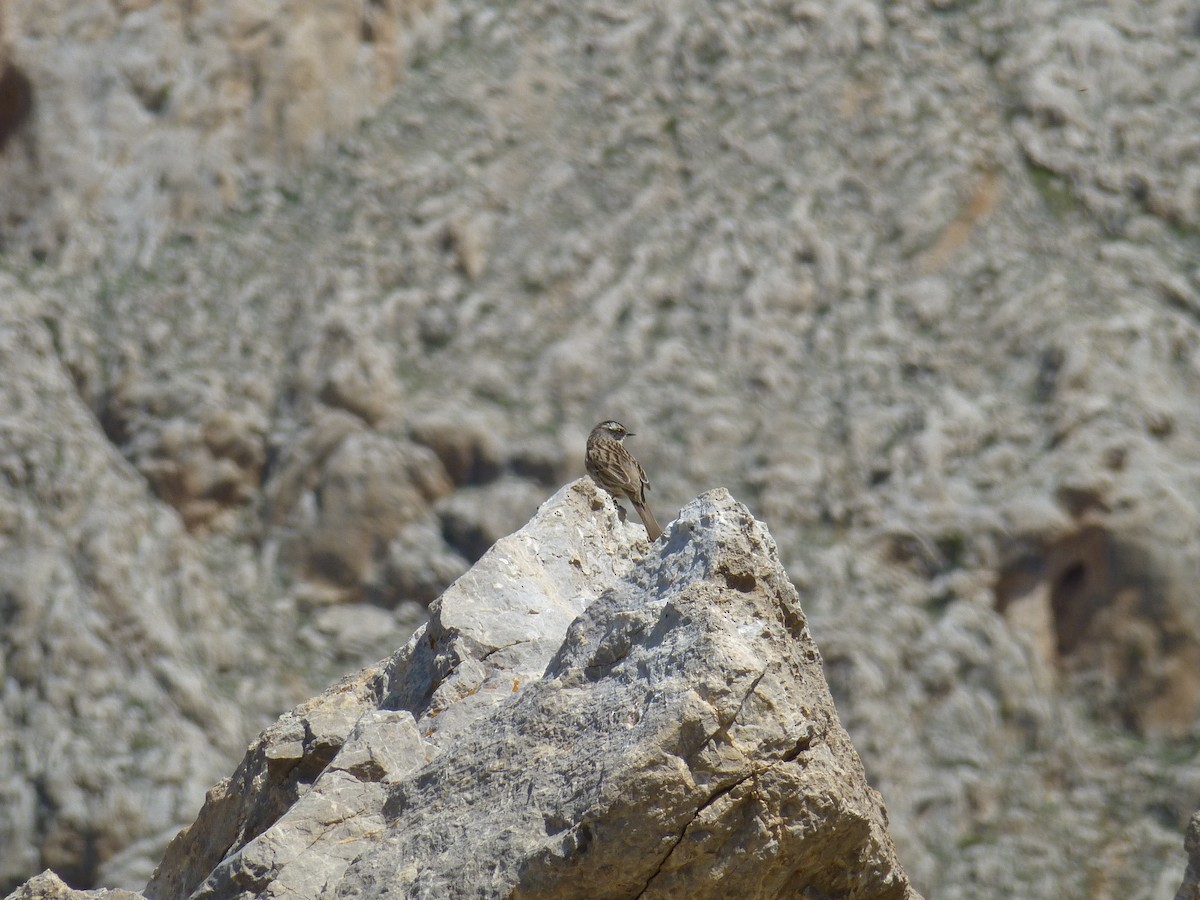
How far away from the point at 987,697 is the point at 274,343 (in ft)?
22.1

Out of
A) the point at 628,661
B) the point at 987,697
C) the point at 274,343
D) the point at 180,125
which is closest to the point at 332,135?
the point at 180,125

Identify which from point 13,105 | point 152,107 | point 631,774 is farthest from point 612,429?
point 13,105

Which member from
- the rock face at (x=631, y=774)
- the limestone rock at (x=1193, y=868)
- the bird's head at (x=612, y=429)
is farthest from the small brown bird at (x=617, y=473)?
the limestone rock at (x=1193, y=868)

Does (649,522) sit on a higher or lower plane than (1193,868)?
higher

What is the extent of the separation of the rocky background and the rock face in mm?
7350

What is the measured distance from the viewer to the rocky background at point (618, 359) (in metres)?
12.0

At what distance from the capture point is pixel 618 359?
45.8 feet

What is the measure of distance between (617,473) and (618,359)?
6780mm

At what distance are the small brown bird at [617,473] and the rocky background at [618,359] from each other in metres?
5.10

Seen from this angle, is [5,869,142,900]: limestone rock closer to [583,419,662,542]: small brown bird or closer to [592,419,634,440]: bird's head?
[583,419,662,542]: small brown bird

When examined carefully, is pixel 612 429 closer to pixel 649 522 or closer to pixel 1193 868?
pixel 649 522

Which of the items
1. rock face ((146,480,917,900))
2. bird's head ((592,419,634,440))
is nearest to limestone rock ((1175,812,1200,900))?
rock face ((146,480,917,900))

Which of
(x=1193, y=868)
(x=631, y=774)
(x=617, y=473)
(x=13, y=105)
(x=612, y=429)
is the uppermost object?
(x=13, y=105)

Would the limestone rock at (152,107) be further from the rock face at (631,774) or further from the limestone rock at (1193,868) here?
the limestone rock at (1193,868)
